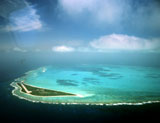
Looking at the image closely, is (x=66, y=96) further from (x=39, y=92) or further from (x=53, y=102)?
(x=39, y=92)

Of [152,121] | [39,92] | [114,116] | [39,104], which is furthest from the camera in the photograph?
[39,92]

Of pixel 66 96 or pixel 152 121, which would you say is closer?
pixel 152 121

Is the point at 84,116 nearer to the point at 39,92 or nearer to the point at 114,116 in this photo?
the point at 114,116

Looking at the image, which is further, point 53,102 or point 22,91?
point 22,91

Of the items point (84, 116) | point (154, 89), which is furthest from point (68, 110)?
point (154, 89)

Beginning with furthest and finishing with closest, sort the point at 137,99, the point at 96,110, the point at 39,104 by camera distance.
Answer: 1. the point at 137,99
2. the point at 39,104
3. the point at 96,110

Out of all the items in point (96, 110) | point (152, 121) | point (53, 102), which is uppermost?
point (53, 102)

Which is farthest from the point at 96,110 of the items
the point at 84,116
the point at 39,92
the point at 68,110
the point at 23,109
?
the point at 39,92

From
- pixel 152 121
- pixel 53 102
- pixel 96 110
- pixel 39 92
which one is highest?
pixel 39 92

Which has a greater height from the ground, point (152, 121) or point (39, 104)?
point (39, 104)
